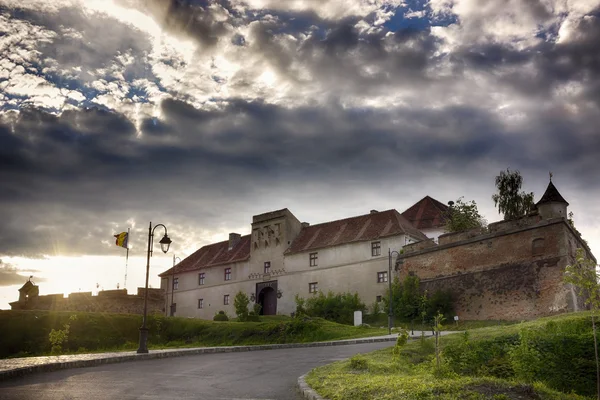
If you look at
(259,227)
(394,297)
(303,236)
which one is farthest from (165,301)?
(394,297)

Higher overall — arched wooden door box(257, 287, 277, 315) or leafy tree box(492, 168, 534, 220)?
leafy tree box(492, 168, 534, 220)

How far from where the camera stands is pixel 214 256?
6312 cm

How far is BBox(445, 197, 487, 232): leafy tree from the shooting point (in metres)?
51.1

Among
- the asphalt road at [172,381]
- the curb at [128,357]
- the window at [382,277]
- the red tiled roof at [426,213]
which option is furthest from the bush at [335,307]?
the asphalt road at [172,381]

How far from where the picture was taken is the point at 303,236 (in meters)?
55.3

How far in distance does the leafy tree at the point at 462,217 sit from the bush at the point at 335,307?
12195 mm

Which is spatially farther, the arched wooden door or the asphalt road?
the arched wooden door

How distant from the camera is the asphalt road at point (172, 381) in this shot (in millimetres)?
10727

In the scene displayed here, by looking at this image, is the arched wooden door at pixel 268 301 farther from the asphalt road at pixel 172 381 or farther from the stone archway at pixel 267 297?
the asphalt road at pixel 172 381

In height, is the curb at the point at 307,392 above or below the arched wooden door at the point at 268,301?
below

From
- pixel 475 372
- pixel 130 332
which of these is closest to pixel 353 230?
pixel 130 332

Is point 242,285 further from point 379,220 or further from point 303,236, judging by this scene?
point 379,220

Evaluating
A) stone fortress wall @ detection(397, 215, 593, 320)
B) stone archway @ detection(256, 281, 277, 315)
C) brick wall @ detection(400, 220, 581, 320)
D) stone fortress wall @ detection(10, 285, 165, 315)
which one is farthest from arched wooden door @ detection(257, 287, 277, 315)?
brick wall @ detection(400, 220, 581, 320)

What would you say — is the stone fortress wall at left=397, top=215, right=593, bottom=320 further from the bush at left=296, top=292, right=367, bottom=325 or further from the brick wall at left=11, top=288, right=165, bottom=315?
the brick wall at left=11, top=288, right=165, bottom=315
